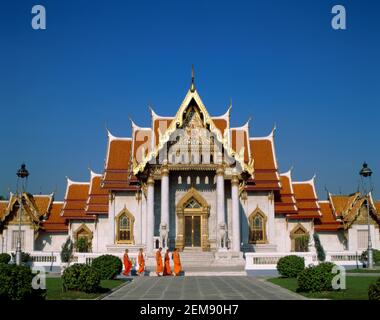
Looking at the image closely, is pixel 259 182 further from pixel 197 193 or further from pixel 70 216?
pixel 70 216

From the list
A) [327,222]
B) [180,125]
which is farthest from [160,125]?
[327,222]

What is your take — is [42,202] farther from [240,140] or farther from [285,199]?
[285,199]

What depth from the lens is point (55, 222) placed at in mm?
38125

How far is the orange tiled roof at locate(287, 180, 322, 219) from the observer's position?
119 feet

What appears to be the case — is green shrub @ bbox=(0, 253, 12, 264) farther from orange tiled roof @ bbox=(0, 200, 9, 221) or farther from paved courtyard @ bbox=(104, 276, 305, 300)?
paved courtyard @ bbox=(104, 276, 305, 300)

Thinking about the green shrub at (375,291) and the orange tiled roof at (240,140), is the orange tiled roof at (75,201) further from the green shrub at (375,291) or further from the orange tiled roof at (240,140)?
the green shrub at (375,291)

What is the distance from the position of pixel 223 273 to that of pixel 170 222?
7628 mm

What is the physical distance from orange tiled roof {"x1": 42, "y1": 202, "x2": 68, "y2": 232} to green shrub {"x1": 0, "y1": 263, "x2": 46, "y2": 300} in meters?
25.7

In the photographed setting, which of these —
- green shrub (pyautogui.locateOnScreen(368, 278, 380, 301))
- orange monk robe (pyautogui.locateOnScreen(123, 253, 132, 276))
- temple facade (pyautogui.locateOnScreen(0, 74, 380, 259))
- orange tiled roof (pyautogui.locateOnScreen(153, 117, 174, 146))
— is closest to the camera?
green shrub (pyautogui.locateOnScreen(368, 278, 380, 301))

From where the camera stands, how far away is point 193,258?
95.3 feet

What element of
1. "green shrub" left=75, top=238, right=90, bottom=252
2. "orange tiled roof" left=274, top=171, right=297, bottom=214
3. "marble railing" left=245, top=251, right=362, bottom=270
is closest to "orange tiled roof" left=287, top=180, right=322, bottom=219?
Result: "orange tiled roof" left=274, top=171, right=297, bottom=214

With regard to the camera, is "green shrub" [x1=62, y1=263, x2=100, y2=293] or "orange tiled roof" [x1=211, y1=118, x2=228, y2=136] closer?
"green shrub" [x1=62, y1=263, x2=100, y2=293]

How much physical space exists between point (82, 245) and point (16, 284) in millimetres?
24134
